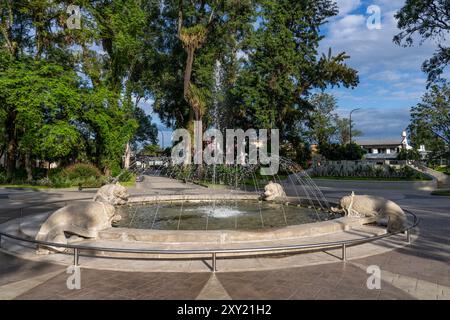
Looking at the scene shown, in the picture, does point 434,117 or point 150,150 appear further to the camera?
point 150,150

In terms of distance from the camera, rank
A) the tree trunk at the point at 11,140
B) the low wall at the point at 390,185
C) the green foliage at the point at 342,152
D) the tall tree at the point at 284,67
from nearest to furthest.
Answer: the low wall at the point at 390,185, the tree trunk at the point at 11,140, the tall tree at the point at 284,67, the green foliage at the point at 342,152

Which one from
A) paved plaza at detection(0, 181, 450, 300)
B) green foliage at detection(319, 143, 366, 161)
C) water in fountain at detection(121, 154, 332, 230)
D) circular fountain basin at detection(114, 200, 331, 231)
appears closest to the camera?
paved plaza at detection(0, 181, 450, 300)

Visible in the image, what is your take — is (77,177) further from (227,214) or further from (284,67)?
(284,67)

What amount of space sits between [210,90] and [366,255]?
33.4m

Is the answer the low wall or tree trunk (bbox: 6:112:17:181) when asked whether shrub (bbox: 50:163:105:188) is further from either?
the low wall

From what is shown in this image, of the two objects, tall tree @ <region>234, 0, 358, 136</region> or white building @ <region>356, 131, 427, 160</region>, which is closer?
tall tree @ <region>234, 0, 358, 136</region>

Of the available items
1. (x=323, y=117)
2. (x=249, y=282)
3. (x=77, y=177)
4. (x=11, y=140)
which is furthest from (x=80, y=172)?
(x=323, y=117)

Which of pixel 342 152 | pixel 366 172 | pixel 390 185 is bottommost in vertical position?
pixel 390 185

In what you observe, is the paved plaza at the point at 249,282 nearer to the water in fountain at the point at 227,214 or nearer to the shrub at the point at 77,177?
the water in fountain at the point at 227,214

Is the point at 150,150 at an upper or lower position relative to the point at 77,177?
upper

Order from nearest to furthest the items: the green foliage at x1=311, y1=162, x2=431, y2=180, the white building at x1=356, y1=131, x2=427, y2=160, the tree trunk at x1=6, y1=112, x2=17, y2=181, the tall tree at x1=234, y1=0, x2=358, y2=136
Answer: the tree trunk at x1=6, y1=112, x2=17, y2=181 → the green foliage at x1=311, y1=162, x2=431, y2=180 → the tall tree at x1=234, y1=0, x2=358, y2=136 → the white building at x1=356, y1=131, x2=427, y2=160

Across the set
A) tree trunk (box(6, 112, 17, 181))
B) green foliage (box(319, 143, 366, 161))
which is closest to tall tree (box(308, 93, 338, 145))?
green foliage (box(319, 143, 366, 161))

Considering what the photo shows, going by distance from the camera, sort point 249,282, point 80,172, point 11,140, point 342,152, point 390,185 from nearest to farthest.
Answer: point 249,282
point 390,185
point 80,172
point 11,140
point 342,152

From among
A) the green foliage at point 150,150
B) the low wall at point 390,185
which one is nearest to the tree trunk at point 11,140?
the low wall at point 390,185
